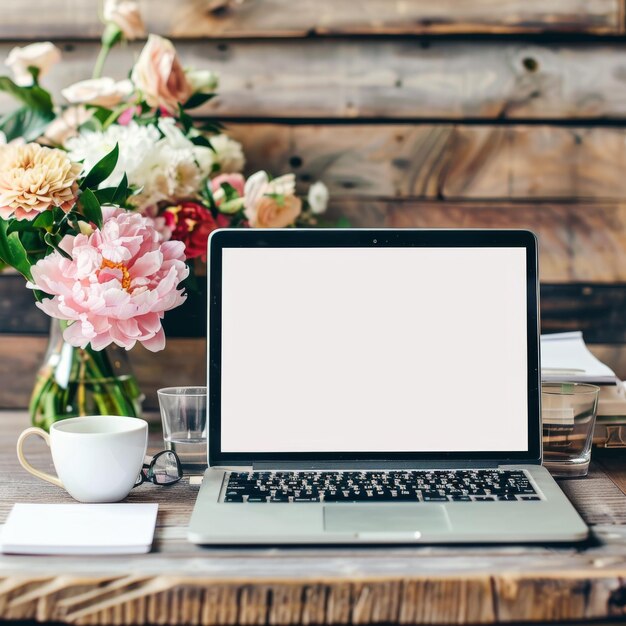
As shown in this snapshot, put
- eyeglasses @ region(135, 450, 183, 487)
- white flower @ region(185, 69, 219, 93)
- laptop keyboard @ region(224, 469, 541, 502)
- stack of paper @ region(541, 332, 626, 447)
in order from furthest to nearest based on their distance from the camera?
white flower @ region(185, 69, 219, 93), stack of paper @ region(541, 332, 626, 447), eyeglasses @ region(135, 450, 183, 487), laptop keyboard @ region(224, 469, 541, 502)

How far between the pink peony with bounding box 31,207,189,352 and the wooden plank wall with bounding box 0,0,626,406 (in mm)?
452

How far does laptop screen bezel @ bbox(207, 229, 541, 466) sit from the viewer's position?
818 millimetres

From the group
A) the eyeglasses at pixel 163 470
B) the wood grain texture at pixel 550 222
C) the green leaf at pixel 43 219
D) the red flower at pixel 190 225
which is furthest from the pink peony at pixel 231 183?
the eyeglasses at pixel 163 470

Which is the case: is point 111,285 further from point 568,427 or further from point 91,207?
point 568,427

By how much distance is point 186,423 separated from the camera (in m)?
0.91

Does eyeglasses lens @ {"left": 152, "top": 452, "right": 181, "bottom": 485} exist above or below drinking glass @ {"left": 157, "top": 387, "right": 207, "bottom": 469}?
below

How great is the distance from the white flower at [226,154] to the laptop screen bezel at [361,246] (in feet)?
1.08

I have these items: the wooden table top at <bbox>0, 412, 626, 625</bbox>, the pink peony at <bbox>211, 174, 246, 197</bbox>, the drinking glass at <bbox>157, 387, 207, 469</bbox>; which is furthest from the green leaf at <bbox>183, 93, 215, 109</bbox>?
the wooden table top at <bbox>0, 412, 626, 625</bbox>

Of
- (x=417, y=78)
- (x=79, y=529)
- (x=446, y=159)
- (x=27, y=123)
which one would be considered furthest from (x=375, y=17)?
(x=79, y=529)

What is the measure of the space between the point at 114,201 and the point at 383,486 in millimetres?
458

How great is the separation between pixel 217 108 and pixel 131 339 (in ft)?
1.88

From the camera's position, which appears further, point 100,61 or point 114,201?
point 100,61

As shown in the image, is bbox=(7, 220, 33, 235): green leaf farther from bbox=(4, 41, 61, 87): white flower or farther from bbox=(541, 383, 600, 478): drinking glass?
bbox=(541, 383, 600, 478): drinking glass

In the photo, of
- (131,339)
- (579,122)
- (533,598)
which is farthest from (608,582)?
(579,122)
